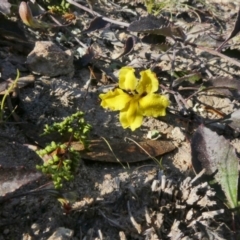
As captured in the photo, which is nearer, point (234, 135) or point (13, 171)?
point (13, 171)

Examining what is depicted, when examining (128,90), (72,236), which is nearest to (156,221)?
(72,236)

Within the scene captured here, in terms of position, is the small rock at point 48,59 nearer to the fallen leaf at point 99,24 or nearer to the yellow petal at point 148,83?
the fallen leaf at point 99,24

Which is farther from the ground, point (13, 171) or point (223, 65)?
point (13, 171)

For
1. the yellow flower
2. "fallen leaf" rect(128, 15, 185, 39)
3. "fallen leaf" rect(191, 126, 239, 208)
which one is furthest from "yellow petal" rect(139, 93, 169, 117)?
"fallen leaf" rect(128, 15, 185, 39)

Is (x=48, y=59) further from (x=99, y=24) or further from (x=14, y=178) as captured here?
(x=14, y=178)

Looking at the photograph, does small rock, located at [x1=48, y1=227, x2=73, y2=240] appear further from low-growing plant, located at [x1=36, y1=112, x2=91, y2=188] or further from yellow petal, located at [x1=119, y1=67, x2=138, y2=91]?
yellow petal, located at [x1=119, y1=67, x2=138, y2=91]

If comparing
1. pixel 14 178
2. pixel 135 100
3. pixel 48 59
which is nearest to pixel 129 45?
pixel 48 59

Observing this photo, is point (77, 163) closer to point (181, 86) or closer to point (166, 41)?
point (181, 86)
